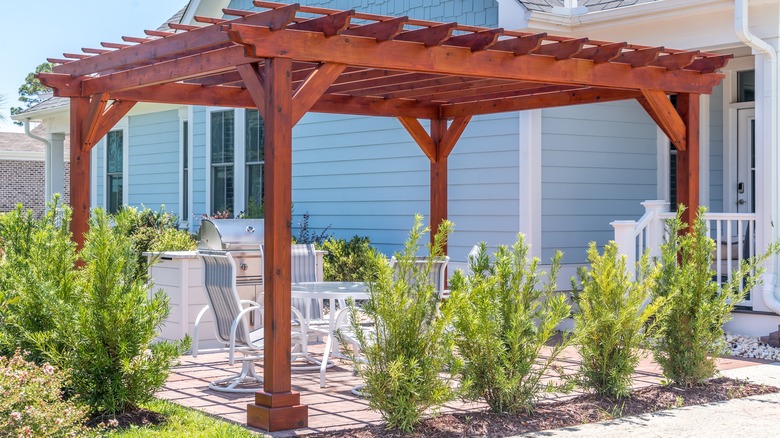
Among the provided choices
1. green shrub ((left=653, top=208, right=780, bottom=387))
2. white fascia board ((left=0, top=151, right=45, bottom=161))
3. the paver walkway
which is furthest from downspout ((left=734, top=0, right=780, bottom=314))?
white fascia board ((left=0, top=151, right=45, bottom=161))

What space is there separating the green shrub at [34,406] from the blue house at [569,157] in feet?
20.6

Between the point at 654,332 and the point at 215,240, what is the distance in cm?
Result: 457

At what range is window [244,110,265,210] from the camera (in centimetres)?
1507

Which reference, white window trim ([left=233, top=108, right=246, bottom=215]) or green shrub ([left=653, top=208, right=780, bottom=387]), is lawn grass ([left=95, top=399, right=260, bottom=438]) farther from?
white window trim ([left=233, top=108, right=246, bottom=215])

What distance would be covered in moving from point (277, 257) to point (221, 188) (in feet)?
32.1

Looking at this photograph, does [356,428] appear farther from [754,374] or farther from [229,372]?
[754,374]

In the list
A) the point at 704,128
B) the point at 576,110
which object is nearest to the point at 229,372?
the point at 576,110

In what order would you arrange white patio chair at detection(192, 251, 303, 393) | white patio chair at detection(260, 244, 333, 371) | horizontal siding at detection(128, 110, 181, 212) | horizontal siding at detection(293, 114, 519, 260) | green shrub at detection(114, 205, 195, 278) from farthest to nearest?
horizontal siding at detection(128, 110, 181, 212) → green shrub at detection(114, 205, 195, 278) → horizontal siding at detection(293, 114, 519, 260) → white patio chair at detection(260, 244, 333, 371) → white patio chair at detection(192, 251, 303, 393)

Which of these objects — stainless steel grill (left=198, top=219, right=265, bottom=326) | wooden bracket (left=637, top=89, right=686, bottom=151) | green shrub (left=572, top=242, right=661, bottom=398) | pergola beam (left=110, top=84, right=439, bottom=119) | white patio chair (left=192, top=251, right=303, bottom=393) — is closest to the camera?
green shrub (left=572, top=242, right=661, bottom=398)

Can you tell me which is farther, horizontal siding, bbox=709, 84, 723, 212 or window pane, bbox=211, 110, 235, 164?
window pane, bbox=211, 110, 235, 164

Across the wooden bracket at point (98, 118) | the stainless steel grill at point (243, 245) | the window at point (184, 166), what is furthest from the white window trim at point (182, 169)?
the wooden bracket at point (98, 118)

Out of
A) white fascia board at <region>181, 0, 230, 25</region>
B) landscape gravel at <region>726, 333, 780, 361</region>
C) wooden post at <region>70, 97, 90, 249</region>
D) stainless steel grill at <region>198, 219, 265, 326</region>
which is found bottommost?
landscape gravel at <region>726, 333, 780, 361</region>

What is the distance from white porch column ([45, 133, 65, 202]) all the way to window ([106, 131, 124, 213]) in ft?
4.71

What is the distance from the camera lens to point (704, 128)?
12039 millimetres
